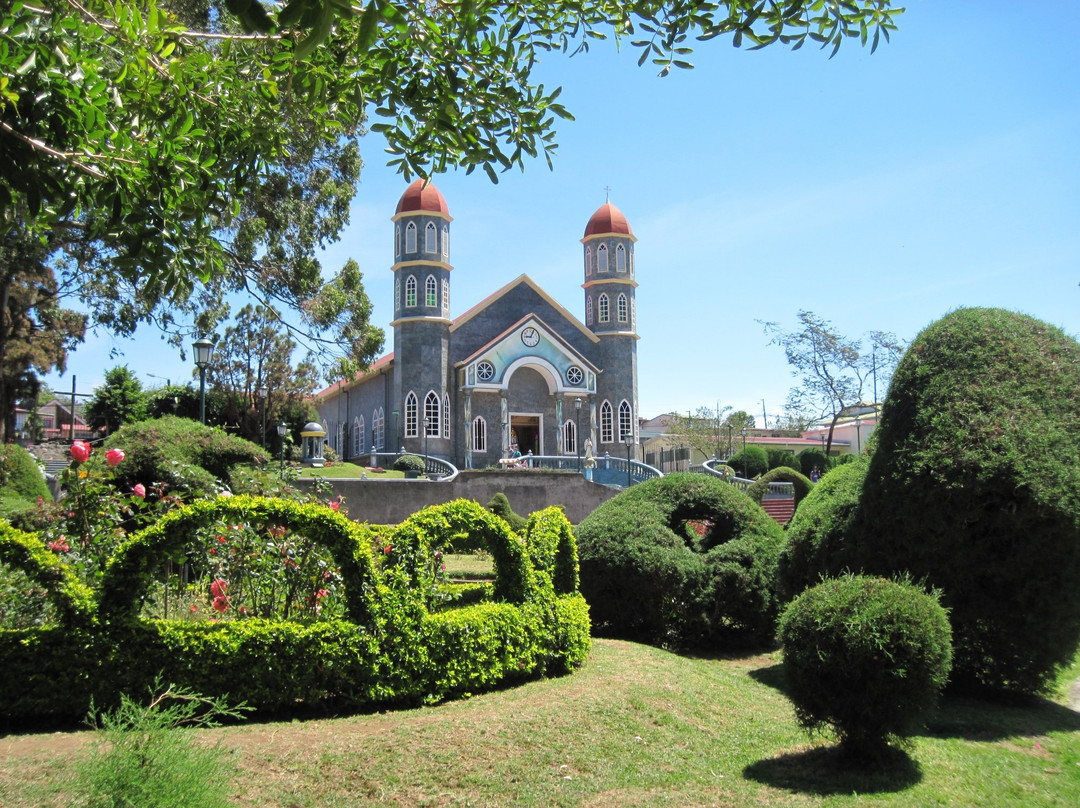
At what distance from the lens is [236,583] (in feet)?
26.5

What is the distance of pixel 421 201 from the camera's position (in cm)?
3741

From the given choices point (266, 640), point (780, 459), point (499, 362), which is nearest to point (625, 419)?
point (499, 362)

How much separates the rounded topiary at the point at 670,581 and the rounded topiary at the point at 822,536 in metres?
1.07

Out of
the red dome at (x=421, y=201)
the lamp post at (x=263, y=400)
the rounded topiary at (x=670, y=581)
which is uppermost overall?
the red dome at (x=421, y=201)

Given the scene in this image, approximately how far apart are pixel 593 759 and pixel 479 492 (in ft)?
71.0

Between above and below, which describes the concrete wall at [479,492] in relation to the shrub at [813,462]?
below

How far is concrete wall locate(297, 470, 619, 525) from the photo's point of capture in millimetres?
24219

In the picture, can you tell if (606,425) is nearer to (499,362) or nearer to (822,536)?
(499,362)

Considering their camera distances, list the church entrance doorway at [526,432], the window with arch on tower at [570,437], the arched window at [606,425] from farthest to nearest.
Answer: the arched window at [606,425] < the church entrance doorway at [526,432] < the window with arch on tower at [570,437]

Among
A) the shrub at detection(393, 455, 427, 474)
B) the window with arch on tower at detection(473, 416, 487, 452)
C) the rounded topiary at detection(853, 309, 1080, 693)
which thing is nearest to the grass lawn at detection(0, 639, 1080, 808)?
the rounded topiary at detection(853, 309, 1080, 693)

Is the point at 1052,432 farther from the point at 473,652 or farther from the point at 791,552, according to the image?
the point at 473,652

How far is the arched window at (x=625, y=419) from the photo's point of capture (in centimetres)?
4078

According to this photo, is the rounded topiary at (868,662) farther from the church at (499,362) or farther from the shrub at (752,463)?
the shrub at (752,463)

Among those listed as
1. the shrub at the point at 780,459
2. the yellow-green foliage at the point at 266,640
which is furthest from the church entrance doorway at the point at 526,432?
the yellow-green foliage at the point at 266,640
